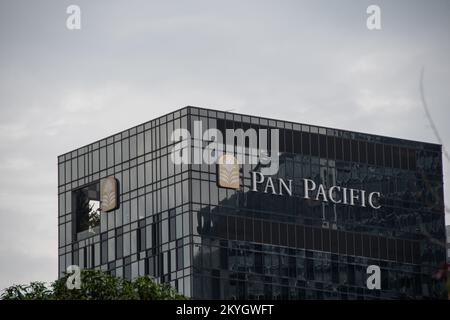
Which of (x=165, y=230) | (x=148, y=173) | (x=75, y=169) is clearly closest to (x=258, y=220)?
(x=165, y=230)

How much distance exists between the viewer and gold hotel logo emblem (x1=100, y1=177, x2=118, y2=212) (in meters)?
128

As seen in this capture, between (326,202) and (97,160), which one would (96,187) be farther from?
(326,202)

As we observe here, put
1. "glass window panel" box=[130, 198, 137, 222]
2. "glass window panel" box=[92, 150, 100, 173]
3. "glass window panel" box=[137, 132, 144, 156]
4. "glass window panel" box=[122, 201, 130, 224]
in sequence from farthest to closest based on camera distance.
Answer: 1. "glass window panel" box=[92, 150, 100, 173]
2. "glass window panel" box=[137, 132, 144, 156]
3. "glass window panel" box=[122, 201, 130, 224]
4. "glass window panel" box=[130, 198, 137, 222]

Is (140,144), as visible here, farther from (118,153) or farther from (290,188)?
(290,188)

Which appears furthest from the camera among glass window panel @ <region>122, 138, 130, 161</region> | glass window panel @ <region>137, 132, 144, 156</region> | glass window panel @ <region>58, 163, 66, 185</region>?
glass window panel @ <region>58, 163, 66, 185</region>

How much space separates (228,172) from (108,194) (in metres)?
11.3

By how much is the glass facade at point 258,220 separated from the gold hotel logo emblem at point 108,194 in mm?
548

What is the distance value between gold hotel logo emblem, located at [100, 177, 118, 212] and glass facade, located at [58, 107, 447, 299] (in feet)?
1.80

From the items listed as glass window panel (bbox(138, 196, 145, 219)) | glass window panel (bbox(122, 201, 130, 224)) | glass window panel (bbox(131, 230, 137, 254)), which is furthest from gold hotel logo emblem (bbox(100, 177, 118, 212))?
glass window panel (bbox(131, 230, 137, 254))

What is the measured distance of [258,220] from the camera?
124 metres

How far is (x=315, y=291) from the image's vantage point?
412 feet

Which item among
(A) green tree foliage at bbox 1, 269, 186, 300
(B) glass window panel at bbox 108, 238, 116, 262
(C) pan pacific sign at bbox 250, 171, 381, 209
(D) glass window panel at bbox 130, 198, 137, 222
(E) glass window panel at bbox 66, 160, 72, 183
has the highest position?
(E) glass window panel at bbox 66, 160, 72, 183

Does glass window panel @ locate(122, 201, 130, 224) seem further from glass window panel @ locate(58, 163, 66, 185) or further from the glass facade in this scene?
glass window panel @ locate(58, 163, 66, 185)
